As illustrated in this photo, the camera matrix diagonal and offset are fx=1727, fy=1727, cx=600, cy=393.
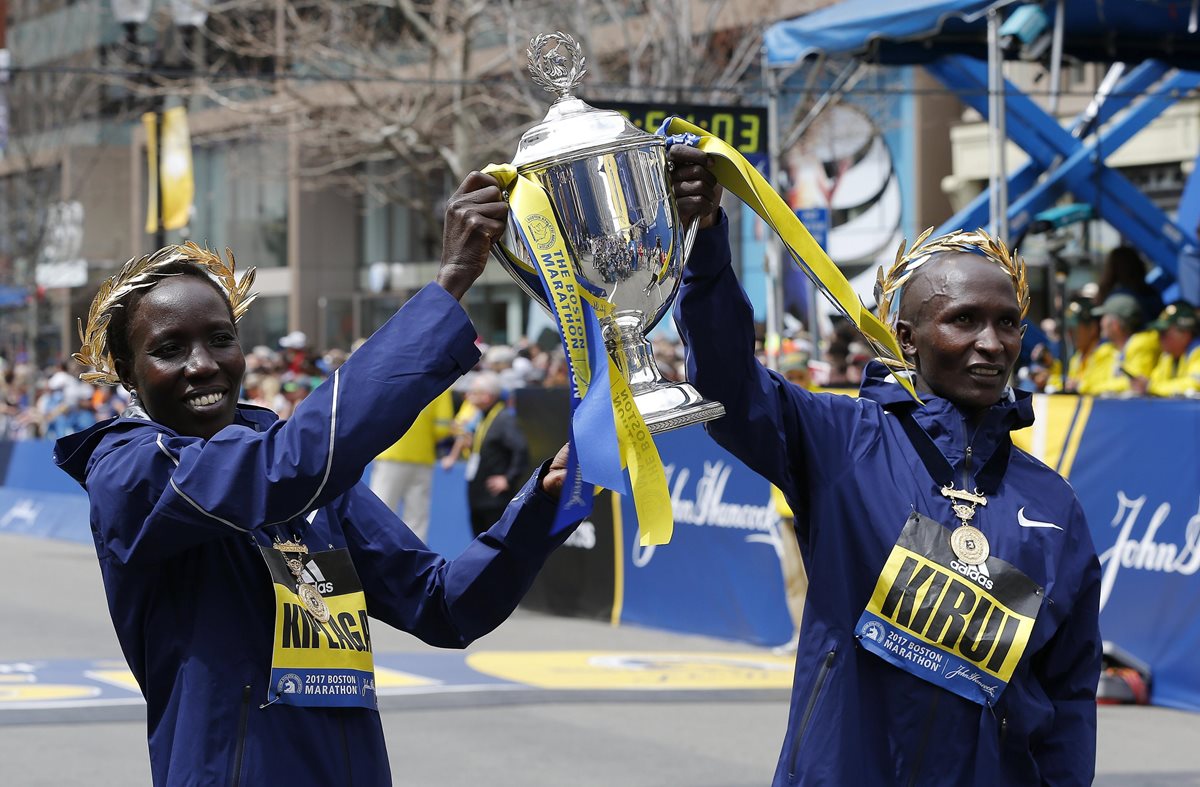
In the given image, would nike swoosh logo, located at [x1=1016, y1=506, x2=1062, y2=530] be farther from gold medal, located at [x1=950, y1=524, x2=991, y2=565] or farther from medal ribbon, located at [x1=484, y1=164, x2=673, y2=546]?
medal ribbon, located at [x1=484, y1=164, x2=673, y2=546]

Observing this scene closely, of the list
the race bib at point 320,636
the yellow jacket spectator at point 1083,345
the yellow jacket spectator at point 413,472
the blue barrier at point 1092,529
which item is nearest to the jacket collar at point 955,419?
the race bib at point 320,636

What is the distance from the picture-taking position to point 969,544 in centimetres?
327

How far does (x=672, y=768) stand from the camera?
7078mm

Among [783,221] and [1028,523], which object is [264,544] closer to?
[783,221]

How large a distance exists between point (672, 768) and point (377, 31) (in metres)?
19.1

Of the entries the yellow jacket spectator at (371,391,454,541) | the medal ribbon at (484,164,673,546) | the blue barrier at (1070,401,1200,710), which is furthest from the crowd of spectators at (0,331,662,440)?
the medal ribbon at (484,164,673,546)

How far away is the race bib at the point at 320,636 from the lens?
2.88 m

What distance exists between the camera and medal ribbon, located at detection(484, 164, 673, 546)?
282 centimetres

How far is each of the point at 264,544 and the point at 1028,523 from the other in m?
1.44

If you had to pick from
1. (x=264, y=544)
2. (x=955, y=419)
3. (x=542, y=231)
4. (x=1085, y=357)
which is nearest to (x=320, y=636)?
(x=264, y=544)

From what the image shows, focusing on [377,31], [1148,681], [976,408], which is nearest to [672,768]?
[1148,681]

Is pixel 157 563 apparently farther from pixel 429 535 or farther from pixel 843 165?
pixel 843 165

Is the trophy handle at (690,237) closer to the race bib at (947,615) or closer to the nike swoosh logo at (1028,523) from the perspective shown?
the race bib at (947,615)

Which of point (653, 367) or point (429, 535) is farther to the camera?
point (429, 535)
